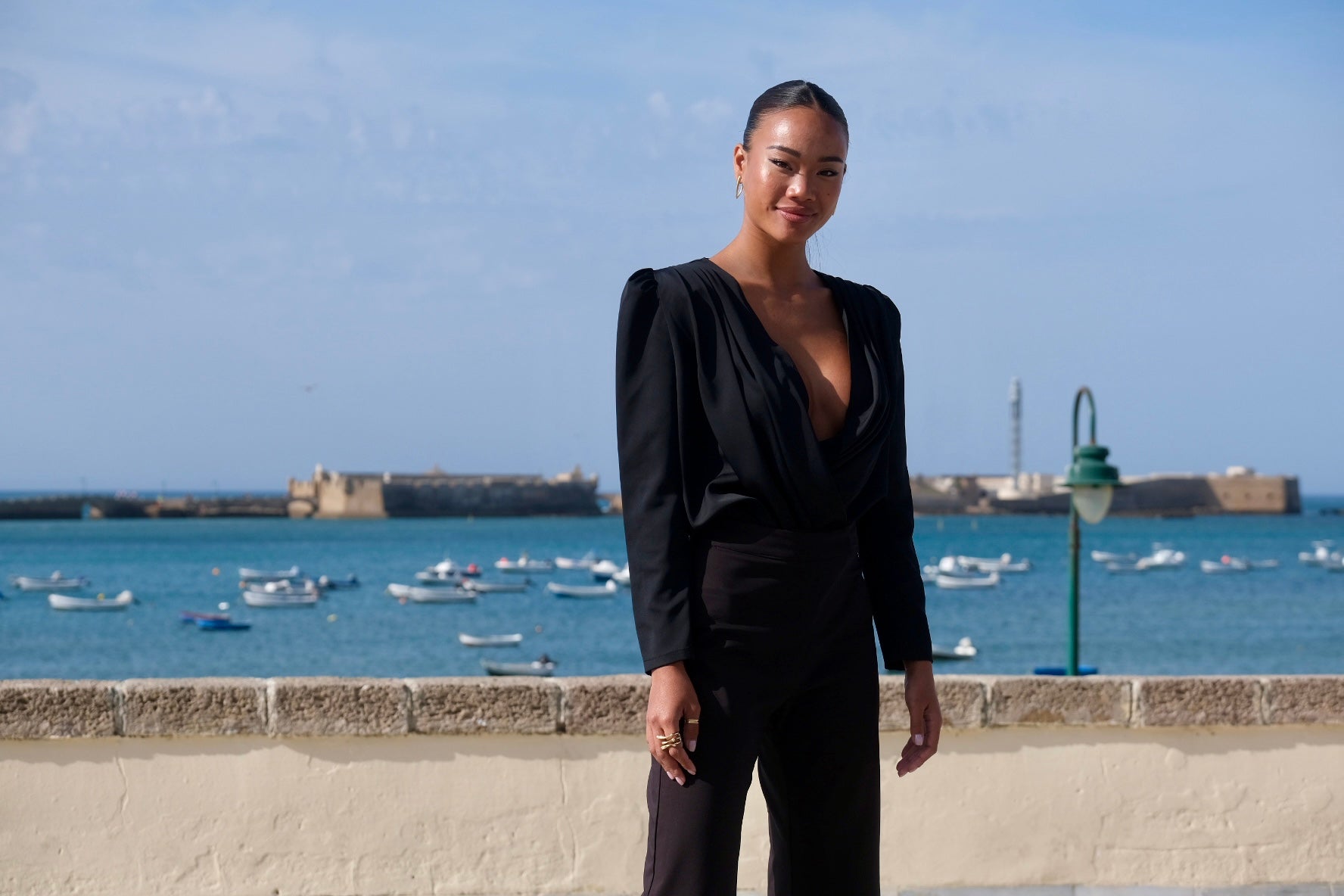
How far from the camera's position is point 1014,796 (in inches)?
177

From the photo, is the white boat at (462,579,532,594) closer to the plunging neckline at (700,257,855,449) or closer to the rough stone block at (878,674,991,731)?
the rough stone block at (878,674,991,731)

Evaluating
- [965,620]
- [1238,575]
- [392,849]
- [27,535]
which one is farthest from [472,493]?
[392,849]

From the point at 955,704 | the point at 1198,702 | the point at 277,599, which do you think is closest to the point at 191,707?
the point at 955,704

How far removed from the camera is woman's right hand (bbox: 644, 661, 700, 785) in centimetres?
230

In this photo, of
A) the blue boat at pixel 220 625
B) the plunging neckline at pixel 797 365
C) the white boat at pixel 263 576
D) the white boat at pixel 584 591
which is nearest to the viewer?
the plunging neckline at pixel 797 365

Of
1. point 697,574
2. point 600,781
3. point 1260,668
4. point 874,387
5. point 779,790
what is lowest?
point 1260,668

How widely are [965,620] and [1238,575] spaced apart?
26.4 meters

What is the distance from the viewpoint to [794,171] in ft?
8.15

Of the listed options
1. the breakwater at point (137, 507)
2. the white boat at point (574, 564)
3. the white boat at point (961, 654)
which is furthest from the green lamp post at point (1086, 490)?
the breakwater at point (137, 507)

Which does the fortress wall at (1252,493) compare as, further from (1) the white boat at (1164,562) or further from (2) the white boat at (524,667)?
(2) the white boat at (524,667)

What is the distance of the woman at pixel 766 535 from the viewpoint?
235 cm

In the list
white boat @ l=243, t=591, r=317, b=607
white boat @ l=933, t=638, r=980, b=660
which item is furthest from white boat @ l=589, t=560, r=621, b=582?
white boat @ l=933, t=638, r=980, b=660

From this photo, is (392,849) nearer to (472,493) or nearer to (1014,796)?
(1014,796)

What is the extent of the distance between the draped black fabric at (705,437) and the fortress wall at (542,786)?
1.97m
